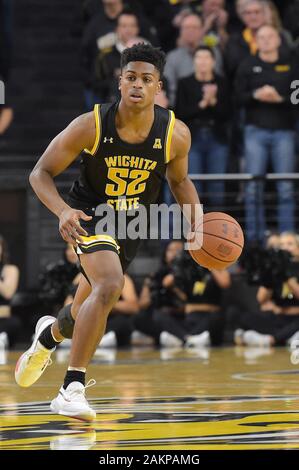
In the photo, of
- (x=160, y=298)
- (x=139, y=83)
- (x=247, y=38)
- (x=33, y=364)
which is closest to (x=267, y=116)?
(x=247, y=38)

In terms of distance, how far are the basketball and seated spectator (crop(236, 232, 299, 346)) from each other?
19.0ft

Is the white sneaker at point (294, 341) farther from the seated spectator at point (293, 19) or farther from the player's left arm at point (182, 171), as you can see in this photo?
the player's left arm at point (182, 171)

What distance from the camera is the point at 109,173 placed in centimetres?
669

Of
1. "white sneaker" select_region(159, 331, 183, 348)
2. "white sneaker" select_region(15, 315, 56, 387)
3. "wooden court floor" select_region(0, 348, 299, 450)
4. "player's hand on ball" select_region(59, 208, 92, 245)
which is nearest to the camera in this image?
"wooden court floor" select_region(0, 348, 299, 450)

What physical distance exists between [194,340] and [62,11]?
6.16 m

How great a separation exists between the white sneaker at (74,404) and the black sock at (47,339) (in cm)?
120

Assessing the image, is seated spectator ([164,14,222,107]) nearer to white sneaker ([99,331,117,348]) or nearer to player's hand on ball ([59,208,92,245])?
white sneaker ([99,331,117,348])

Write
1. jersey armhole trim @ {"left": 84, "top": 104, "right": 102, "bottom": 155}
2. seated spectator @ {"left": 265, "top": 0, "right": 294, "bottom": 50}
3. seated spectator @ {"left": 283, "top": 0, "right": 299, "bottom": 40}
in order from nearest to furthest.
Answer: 1. jersey armhole trim @ {"left": 84, "top": 104, "right": 102, "bottom": 155}
2. seated spectator @ {"left": 265, "top": 0, "right": 294, "bottom": 50}
3. seated spectator @ {"left": 283, "top": 0, "right": 299, "bottom": 40}

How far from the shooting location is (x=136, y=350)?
484 inches

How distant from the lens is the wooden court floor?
507 cm

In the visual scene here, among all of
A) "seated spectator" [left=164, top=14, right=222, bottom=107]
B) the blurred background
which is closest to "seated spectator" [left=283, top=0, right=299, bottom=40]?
the blurred background

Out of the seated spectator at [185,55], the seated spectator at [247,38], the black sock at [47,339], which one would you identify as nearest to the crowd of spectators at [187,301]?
the seated spectator at [185,55]

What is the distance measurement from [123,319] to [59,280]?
2.70 feet
